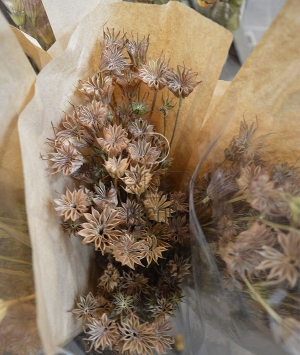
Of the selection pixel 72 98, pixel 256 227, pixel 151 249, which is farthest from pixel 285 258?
pixel 72 98

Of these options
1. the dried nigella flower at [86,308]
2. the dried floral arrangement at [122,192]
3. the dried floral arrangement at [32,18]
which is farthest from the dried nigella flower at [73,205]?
the dried floral arrangement at [32,18]

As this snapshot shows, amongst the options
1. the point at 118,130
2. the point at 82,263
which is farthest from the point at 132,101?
the point at 82,263

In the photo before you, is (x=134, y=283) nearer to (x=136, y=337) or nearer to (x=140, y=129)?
(x=136, y=337)

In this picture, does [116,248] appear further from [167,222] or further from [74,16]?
[74,16]

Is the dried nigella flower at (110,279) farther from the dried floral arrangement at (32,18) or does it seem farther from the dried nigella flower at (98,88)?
the dried floral arrangement at (32,18)

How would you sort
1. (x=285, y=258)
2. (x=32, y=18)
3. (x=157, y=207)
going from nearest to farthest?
(x=285, y=258) < (x=157, y=207) < (x=32, y=18)
